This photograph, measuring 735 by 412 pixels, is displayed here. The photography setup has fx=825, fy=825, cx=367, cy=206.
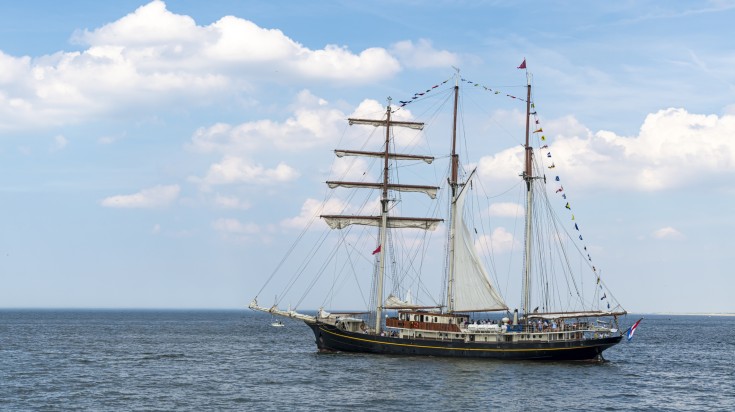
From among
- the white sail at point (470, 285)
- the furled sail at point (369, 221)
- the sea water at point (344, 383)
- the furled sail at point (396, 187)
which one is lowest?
the sea water at point (344, 383)

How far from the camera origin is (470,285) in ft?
275

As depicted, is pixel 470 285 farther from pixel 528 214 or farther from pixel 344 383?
pixel 344 383

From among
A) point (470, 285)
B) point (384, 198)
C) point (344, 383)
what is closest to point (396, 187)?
point (384, 198)

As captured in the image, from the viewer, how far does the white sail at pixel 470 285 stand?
8344 centimetres

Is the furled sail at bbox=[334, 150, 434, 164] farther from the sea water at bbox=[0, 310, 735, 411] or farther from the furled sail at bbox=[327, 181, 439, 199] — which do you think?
the sea water at bbox=[0, 310, 735, 411]

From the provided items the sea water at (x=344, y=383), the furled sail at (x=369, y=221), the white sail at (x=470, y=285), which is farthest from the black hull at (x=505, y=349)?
the furled sail at (x=369, y=221)

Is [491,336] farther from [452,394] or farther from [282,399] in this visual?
[282,399]

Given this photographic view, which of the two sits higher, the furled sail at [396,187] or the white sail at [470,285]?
the furled sail at [396,187]

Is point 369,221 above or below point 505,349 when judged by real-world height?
above

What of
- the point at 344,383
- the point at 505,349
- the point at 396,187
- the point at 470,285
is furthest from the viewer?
the point at 396,187

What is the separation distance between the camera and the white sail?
83.4 m

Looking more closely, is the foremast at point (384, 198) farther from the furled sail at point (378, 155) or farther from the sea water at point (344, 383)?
the sea water at point (344, 383)

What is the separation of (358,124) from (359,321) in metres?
21.6

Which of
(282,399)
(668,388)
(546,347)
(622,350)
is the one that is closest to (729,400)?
(668,388)
